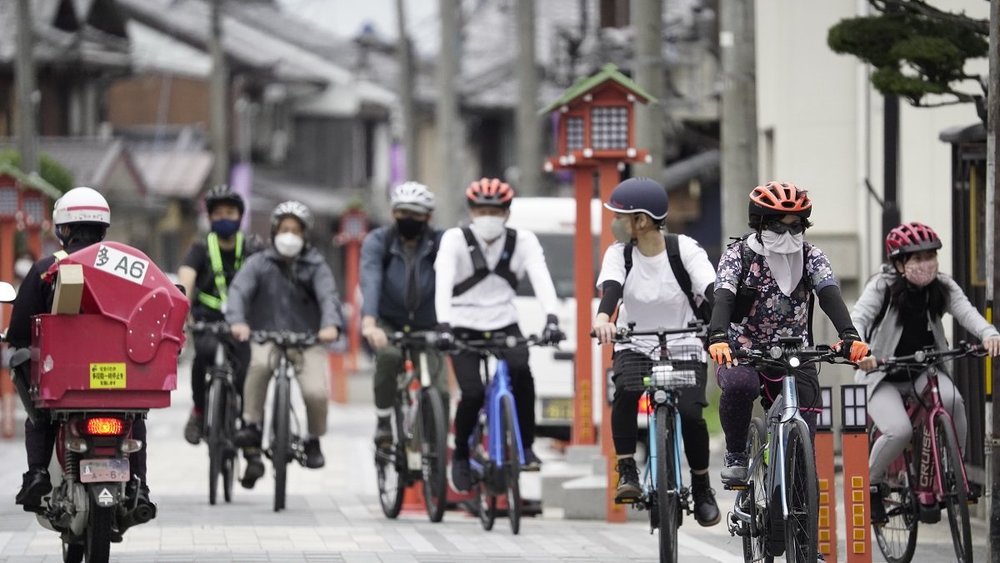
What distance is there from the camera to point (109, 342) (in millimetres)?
9773

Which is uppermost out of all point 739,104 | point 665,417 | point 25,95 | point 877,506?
point 25,95

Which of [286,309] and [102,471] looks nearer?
[102,471]

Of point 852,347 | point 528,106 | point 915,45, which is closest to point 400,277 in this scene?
point 915,45

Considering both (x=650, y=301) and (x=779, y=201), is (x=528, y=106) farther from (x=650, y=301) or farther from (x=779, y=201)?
(x=779, y=201)

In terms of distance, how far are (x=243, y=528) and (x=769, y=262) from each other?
14.8ft

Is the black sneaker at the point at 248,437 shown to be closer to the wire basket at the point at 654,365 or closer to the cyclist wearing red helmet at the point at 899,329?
the wire basket at the point at 654,365

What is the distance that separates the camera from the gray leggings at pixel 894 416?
36.4 ft

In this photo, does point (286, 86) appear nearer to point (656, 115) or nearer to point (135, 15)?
point (135, 15)

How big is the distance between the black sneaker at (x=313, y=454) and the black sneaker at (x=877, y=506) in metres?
4.12

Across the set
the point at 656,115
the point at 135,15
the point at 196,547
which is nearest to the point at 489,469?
the point at 196,547

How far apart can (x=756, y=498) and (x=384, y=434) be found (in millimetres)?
4842

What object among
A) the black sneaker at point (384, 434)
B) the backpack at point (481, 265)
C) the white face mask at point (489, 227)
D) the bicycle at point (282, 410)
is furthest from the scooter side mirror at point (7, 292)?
the black sneaker at point (384, 434)

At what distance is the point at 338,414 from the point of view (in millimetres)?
29656

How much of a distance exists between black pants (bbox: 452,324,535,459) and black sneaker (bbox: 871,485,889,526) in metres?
2.20
